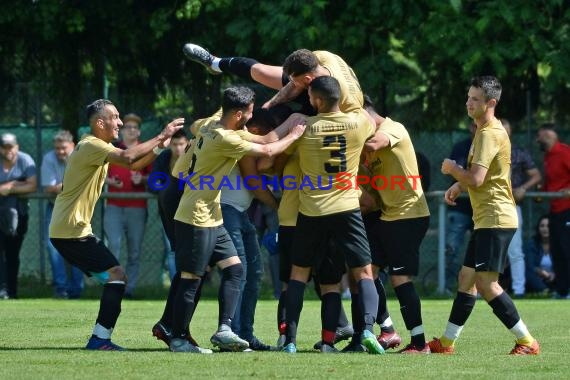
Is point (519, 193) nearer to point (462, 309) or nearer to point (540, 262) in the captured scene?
point (540, 262)

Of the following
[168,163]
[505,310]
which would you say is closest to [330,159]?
[505,310]

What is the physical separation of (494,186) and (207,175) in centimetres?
218

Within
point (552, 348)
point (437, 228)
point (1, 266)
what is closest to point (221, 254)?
point (552, 348)

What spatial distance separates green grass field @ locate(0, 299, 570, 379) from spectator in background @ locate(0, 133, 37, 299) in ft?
9.75

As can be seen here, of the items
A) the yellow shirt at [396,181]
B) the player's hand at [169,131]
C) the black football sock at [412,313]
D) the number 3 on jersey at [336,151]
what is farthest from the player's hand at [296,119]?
the black football sock at [412,313]

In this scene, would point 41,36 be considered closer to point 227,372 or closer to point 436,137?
point 436,137

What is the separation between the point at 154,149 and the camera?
1015cm

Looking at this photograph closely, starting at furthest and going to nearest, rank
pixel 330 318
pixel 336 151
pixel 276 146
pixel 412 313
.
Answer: pixel 412 313
pixel 330 318
pixel 336 151
pixel 276 146

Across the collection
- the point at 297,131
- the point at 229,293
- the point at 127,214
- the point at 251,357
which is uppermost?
the point at 297,131

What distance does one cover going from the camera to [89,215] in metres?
10.4

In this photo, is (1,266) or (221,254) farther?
(1,266)

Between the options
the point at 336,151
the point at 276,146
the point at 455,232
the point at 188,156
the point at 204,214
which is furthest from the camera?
the point at 455,232

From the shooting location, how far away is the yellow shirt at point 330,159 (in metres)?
9.88

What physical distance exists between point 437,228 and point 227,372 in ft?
33.2
